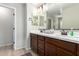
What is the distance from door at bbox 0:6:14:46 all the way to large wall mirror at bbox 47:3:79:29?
2.23 metres

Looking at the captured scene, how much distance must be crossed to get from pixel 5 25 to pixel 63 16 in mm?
3253

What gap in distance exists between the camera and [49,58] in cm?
62

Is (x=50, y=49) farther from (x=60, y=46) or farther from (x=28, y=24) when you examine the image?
(x=28, y=24)

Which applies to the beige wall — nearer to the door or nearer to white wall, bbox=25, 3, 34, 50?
white wall, bbox=25, 3, 34, 50

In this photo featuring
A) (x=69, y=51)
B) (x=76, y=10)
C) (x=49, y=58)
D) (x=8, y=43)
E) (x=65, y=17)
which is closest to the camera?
(x=49, y=58)

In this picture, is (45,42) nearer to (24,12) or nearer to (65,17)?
(65,17)

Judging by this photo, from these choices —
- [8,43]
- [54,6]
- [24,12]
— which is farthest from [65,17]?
[8,43]

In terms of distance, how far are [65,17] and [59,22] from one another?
356mm

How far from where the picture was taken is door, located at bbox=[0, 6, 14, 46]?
5.56 m

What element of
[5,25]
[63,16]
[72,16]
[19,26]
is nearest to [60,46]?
[72,16]

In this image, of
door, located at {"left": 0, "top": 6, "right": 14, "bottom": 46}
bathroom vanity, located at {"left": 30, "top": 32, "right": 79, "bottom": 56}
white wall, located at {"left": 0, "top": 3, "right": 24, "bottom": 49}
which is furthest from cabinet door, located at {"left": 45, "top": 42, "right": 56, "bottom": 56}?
door, located at {"left": 0, "top": 6, "right": 14, "bottom": 46}

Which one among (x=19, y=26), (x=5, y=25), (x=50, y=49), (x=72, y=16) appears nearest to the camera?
(x=50, y=49)

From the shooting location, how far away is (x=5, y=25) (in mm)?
5691

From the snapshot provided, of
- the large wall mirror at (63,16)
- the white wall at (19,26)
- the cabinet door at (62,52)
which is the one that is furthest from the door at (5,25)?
the cabinet door at (62,52)
